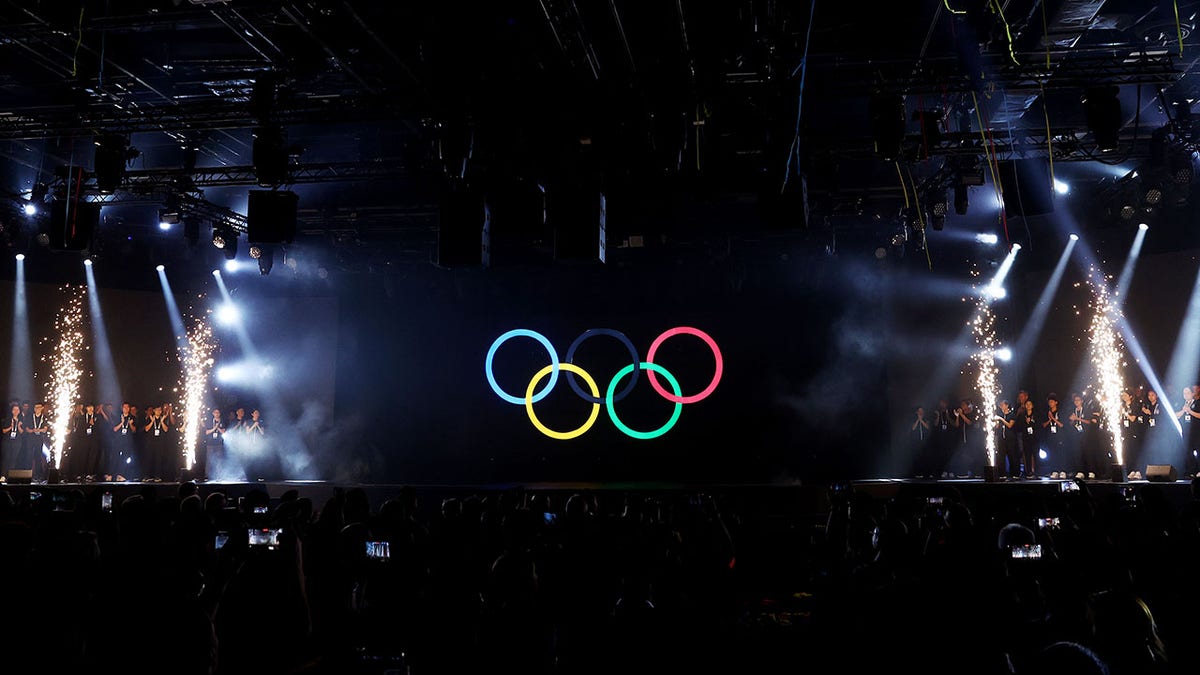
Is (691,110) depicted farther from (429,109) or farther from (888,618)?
(888,618)

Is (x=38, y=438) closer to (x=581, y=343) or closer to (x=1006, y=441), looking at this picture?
(x=581, y=343)

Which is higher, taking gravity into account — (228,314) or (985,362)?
(228,314)

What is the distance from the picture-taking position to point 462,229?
11.1m

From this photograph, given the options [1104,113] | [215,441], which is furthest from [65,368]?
[1104,113]

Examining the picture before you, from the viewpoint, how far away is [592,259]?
10664mm

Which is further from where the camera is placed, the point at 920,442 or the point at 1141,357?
the point at 920,442

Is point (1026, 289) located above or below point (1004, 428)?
above

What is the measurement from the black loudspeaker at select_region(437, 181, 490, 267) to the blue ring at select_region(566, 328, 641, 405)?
306 inches

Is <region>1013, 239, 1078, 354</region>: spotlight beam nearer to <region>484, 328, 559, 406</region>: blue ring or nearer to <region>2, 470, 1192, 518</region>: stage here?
<region>2, 470, 1192, 518</region>: stage

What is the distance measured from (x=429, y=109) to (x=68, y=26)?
4167 mm

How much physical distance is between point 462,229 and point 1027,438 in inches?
529

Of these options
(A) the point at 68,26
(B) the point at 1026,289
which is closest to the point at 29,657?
(A) the point at 68,26

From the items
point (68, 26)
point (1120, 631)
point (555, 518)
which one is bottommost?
point (555, 518)

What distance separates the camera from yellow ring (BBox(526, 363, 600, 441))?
1841 centimetres
